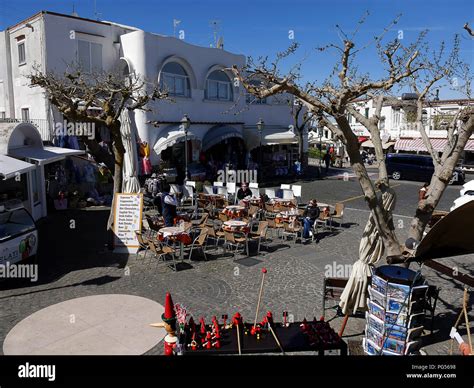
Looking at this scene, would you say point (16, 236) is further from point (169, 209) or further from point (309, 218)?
point (309, 218)

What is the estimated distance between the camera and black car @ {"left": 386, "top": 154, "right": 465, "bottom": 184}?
27.2 m

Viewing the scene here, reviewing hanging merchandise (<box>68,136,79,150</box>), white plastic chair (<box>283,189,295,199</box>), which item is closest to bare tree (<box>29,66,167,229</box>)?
hanging merchandise (<box>68,136,79,150</box>)

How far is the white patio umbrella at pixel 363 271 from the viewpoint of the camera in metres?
6.85

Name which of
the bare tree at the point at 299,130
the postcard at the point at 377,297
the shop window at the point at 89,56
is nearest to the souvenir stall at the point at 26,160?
the shop window at the point at 89,56

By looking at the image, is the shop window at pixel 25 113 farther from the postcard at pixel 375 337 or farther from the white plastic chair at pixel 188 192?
the postcard at pixel 375 337

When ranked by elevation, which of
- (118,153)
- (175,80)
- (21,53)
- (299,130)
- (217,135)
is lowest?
(118,153)

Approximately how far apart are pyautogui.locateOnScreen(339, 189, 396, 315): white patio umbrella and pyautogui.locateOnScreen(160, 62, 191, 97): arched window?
59.6 feet

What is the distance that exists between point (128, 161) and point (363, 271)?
7954 millimetres

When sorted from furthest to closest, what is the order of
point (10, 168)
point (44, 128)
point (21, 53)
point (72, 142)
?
point (21, 53)
point (44, 128)
point (72, 142)
point (10, 168)

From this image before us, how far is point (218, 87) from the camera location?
88.7ft

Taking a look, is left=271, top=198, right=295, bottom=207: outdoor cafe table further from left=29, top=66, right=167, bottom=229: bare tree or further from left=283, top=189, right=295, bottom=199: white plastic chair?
left=29, top=66, right=167, bottom=229: bare tree

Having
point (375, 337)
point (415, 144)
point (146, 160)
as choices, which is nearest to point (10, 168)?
point (375, 337)

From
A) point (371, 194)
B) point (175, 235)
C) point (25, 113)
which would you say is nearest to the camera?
point (371, 194)
